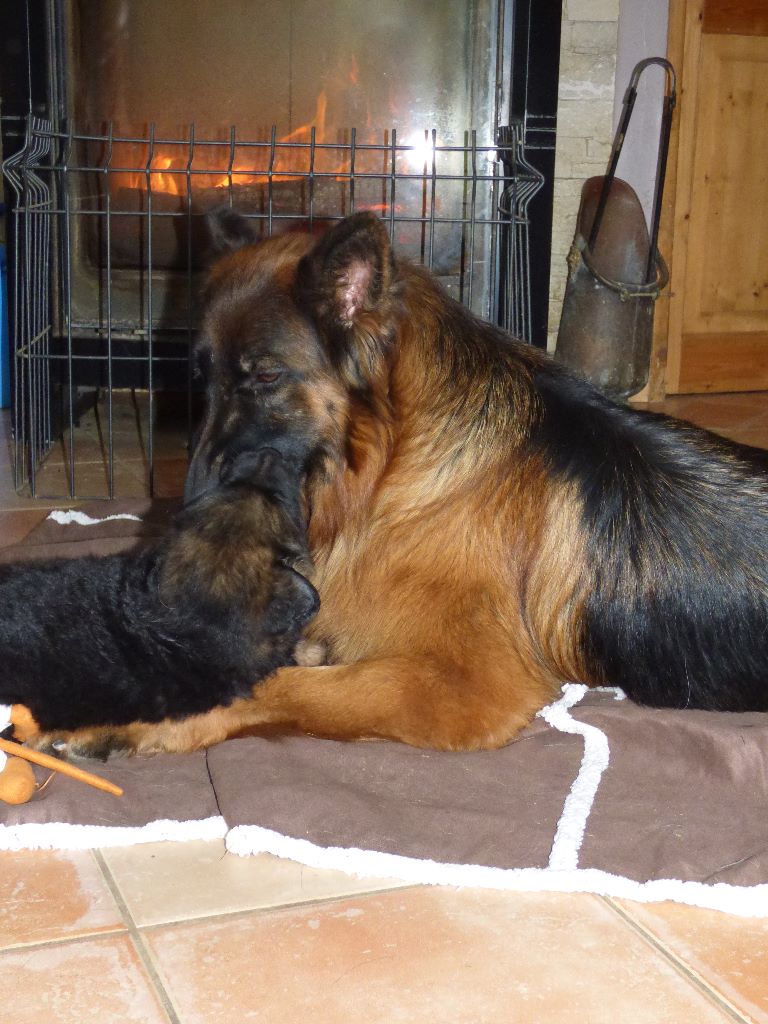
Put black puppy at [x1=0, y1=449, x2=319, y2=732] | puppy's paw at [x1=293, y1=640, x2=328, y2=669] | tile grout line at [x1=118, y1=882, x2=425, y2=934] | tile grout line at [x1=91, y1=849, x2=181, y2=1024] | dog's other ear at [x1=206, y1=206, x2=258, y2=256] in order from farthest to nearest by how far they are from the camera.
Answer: dog's other ear at [x1=206, y1=206, x2=258, y2=256]
puppy's paw at [x1=293, y1=640, x2=328, y2=669]
black puppy at [x1=0, y1=449, x2=319, y2=732]
tile grout line at [x1=118, y1=882, x2=425, y2=934]
tile grout line at [x1=91, y1=849, x2=181, y2=1024]

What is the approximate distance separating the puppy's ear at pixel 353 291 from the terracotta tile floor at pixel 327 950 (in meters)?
1.03

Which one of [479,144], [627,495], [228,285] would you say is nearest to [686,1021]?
[627,495]

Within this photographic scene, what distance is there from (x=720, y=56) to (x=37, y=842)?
20.6 ft

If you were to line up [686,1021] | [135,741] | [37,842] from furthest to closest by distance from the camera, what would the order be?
[135,741] → [37,842] → [686,1021]

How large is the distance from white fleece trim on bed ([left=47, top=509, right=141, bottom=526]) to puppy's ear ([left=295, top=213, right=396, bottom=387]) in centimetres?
178

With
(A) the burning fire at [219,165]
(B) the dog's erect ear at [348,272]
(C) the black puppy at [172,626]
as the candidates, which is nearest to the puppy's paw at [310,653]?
(C) the black puppy at [172,626]

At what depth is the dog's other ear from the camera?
2.74 meters

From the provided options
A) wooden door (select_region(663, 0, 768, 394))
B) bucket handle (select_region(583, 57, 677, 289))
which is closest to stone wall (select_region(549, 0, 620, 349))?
bucket handle (select_region(583, 57, 677, 289))

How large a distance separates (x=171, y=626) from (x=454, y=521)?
2.10ft

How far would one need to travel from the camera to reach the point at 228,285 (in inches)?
96.0

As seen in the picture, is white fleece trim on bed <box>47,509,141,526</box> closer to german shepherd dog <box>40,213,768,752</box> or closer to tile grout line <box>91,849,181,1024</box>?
german shepherd dog <box>40,213,768,752</box>

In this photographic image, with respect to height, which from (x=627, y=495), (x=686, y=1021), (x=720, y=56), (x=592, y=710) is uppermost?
(x=720, y=56)

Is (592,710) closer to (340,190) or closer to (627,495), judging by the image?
(627,495)

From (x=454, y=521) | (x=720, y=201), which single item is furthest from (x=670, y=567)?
(x=720, y=201)
